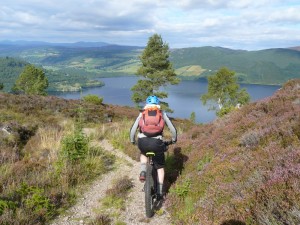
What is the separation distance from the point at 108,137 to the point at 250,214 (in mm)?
11074

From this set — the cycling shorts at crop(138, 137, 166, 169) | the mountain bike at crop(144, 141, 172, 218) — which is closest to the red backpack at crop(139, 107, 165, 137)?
the cycling shorts at crop(138, 137, 166, 169)

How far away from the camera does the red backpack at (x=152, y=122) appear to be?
6.26 meters

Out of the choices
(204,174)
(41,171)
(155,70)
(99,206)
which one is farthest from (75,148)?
(155,70)

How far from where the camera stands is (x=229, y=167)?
6.57 metres

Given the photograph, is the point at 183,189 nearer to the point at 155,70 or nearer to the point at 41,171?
the point at 41,171

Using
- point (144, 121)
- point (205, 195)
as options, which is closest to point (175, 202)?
point (205, 195)

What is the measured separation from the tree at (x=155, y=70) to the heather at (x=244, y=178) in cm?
3558

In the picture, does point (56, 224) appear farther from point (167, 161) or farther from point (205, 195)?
point (167, 161)

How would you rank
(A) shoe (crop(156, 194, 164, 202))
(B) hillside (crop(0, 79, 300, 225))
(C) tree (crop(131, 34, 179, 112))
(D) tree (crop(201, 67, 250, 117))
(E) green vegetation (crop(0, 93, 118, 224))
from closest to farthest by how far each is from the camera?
(B) hillside (crop(0, 79, 300, 225)) < (E) green vegetation (crop(0, 93, 118, 224)) < (A) shoe (crop(156, 194, 164, 202)) < (C) tree (crop(131, 34, 179, 112)) < (D) tree (crop(201, 67, 250, 117))

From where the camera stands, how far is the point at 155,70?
4581 cm

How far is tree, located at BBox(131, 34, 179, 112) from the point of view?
45.2 meters

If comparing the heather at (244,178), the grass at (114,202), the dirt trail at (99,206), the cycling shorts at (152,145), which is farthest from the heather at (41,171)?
the heather at (244,178)

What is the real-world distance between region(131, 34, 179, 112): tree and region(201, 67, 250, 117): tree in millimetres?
12497

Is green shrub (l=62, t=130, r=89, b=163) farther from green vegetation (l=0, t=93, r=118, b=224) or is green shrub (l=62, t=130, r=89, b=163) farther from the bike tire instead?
the bike tire
